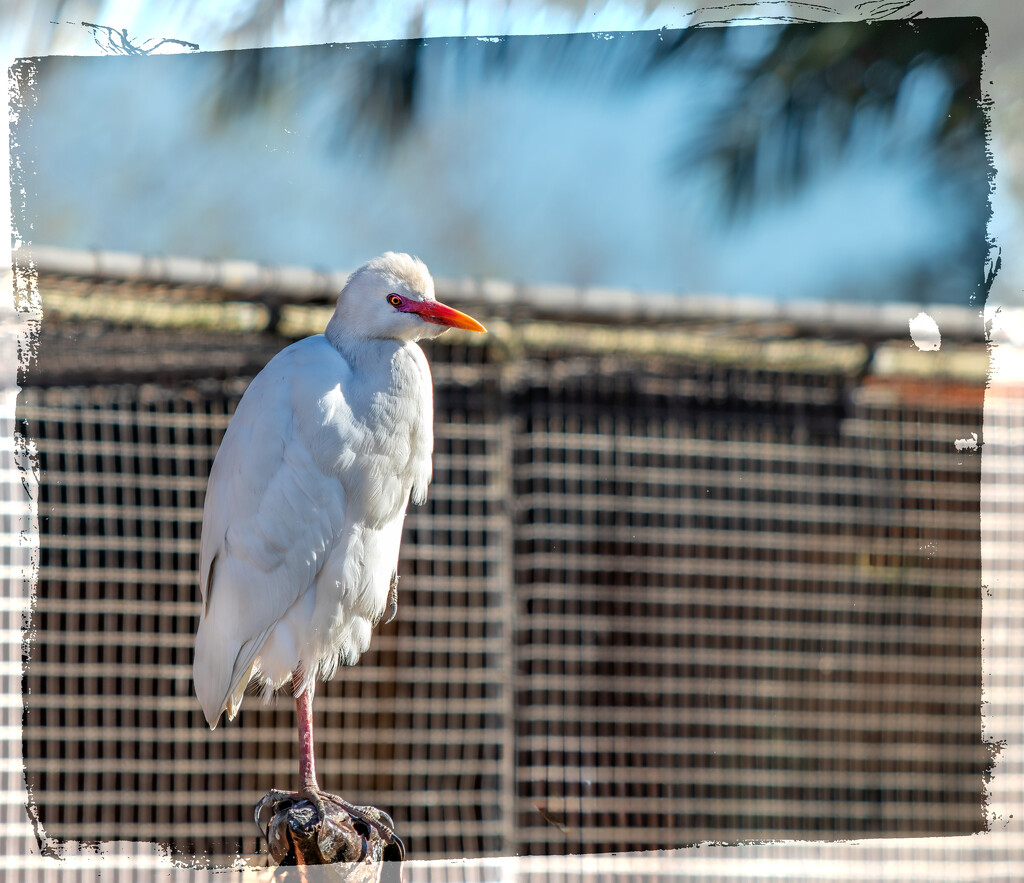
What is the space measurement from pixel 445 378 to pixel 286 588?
71cm

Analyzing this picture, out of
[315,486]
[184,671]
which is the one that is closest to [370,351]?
[315,486]

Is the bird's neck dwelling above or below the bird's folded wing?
above

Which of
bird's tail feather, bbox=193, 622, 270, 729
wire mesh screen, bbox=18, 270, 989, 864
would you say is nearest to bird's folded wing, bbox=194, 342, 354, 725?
bird's tail feather, bbox=193, 622, 270, 729

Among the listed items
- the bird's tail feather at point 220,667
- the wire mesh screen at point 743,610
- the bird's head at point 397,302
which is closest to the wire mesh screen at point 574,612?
the wire mesh screen at point 743,610

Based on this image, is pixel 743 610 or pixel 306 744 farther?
pixel 743 610

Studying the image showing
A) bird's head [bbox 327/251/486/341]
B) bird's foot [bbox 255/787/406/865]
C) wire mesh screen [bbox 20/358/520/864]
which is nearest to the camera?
bird's foot [bbox 255/787/406/865]

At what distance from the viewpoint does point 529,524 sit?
6.29 feet

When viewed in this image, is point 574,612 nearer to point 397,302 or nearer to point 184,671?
point 184,671

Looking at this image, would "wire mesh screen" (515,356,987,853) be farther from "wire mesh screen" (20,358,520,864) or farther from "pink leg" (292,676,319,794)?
"pink leg" (292,676,319,794)

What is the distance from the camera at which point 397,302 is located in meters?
1.18

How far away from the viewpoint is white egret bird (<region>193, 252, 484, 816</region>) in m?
1.20

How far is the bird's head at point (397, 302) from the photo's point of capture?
3.85 ft

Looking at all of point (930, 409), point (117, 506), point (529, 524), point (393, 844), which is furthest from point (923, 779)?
point (117, 506)

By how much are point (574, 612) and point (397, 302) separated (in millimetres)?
959
